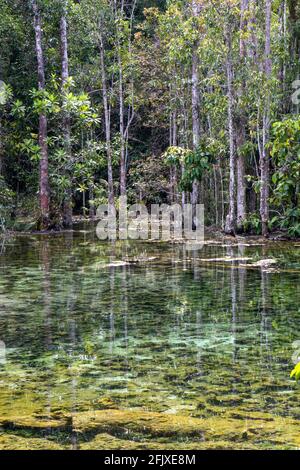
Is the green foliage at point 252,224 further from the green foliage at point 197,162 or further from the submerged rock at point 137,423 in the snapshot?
the submerged rock at point 137,423

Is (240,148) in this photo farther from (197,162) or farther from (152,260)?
(152,260)

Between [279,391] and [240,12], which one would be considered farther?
[240,12]

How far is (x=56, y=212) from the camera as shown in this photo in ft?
66.5

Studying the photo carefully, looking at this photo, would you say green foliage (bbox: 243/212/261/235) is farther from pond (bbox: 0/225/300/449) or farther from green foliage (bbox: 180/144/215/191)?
pond (bbox: 0/225/300/449)

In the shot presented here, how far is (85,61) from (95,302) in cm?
1963

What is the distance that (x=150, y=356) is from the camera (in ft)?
18.6
